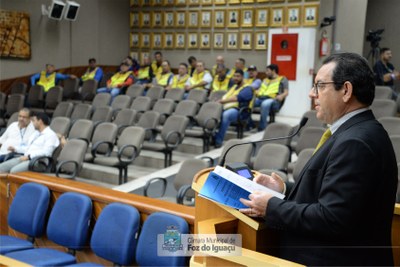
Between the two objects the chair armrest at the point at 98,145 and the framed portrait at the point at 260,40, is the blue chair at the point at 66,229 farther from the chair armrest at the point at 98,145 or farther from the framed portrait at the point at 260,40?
the framed portrait at the point at 260,40

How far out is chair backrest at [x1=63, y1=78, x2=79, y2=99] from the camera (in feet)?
27.4

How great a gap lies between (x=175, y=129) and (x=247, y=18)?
13.7ft

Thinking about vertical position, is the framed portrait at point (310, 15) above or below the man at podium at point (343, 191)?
above

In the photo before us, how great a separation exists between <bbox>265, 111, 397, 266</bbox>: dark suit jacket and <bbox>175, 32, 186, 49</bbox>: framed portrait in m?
8.56

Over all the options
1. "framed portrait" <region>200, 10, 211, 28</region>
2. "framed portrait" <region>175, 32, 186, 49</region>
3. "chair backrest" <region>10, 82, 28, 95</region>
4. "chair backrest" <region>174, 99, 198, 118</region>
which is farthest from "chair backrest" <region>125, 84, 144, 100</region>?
"framed portrait" <region>200, 10, 211, 28</region>

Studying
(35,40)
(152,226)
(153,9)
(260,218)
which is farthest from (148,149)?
(153,9)

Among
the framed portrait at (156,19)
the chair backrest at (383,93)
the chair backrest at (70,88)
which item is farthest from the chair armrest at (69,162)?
the framed portrait at (156,19)

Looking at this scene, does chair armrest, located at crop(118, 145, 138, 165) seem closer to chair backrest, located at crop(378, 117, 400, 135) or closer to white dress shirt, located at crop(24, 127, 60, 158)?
white dress shirt, located at crop(24, 127, 60, 158)

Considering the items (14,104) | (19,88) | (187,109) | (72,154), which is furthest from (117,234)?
(19,88)

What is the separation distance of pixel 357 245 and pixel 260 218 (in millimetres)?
287

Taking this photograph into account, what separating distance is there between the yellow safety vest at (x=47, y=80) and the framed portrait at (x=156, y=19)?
273cm

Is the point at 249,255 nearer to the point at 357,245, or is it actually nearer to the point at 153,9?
the point at 357,245

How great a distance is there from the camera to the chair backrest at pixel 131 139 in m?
4.79

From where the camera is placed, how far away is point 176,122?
17.3ft
